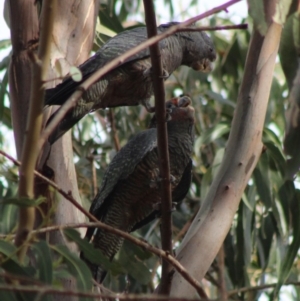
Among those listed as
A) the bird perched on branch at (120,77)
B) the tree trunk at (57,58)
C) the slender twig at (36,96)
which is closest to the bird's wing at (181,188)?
the bird perched on branch at (120,77)

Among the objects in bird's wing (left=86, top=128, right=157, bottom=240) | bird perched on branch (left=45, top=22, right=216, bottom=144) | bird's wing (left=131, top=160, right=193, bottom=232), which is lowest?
bird's wing (left=131, top=160, right=193, bottom=232)

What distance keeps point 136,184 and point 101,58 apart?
2.48 ft

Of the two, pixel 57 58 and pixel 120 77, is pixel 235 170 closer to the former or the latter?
pixel 120 77

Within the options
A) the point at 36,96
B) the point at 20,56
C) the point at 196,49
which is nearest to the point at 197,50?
the point at 196,49

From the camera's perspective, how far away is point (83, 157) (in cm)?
420

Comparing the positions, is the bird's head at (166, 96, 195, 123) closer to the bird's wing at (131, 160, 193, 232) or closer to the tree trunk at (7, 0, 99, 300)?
the bird's wing at (131, 160, 193, 232)

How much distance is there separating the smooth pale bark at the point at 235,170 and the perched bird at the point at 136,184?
26.4 inches

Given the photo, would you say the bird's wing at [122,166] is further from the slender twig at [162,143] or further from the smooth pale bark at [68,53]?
the slender twig at [162,143]

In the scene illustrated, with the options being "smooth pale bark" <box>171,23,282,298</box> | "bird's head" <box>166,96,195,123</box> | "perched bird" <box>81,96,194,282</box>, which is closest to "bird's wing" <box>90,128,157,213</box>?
"perched bird" <box>81,96,194,282</box>

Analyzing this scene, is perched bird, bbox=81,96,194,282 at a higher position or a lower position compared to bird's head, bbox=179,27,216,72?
lower

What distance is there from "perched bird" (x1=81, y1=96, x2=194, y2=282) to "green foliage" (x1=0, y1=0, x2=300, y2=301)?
12 centimetres

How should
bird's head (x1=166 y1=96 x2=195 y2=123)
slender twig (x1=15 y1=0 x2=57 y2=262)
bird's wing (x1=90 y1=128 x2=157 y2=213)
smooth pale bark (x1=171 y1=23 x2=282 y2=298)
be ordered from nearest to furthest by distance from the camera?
slender twig (x1=15 y1=0 x2=57 y2=262)
smooth pale bark (x1=171 y1=23 x2=282 y2=298)
bird's wing (x1=90 y1=128 x2=157 y2=213)
bird's head (x1=166 y1=96 x2=195 y2=123)

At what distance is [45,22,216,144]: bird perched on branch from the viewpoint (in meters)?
2.56

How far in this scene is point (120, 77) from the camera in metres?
2.85
